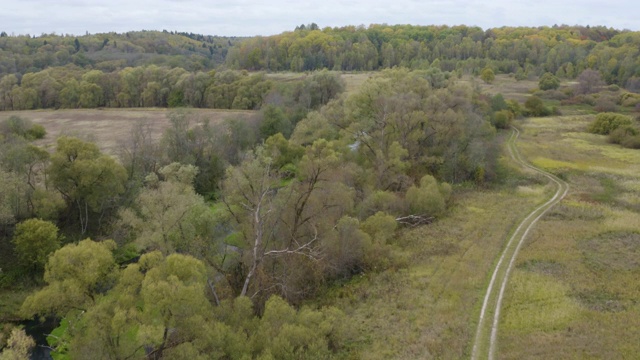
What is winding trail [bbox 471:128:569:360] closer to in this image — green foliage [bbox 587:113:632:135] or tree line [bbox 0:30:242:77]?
green foliage [bbox 587:113:632:135]

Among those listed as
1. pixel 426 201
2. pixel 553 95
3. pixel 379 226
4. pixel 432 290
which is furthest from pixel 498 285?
→ pixel 553 95

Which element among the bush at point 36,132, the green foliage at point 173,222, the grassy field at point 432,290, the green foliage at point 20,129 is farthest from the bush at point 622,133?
the bush at point 36,132

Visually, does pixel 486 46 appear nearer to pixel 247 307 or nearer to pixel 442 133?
pixel 442 133

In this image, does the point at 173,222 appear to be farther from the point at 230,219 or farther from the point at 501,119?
the point at 501,119

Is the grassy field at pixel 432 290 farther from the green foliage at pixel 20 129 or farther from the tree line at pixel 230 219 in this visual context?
the green foliage at pixel 20 129

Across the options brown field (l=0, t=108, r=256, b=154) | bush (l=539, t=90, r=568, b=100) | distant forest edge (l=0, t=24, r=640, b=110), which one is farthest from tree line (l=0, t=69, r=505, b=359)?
bush (l=539, t=90, r=568, b=100)

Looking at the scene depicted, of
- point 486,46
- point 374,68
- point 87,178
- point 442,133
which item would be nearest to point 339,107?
point 442,133
